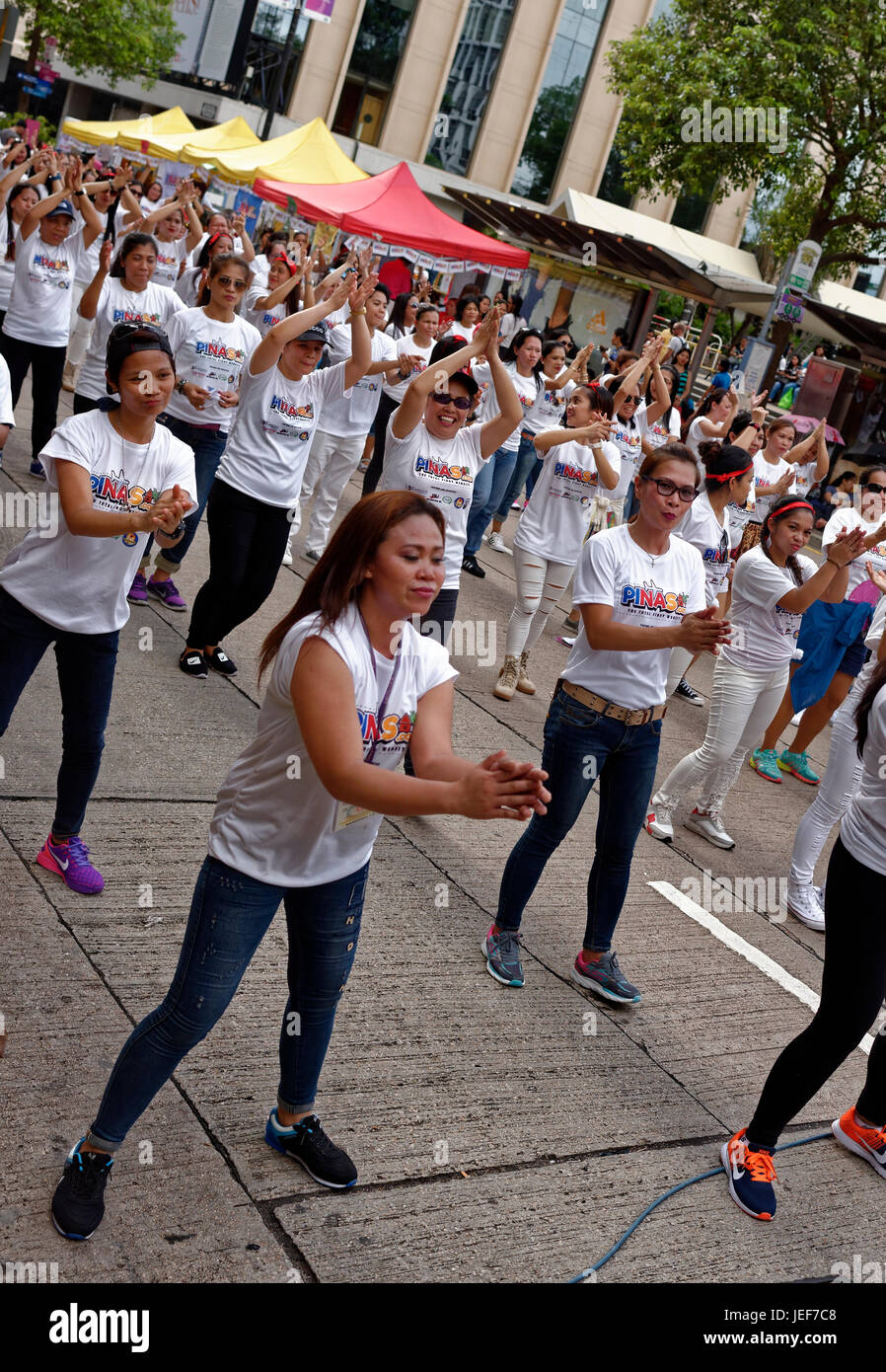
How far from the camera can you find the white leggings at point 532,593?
8.00m

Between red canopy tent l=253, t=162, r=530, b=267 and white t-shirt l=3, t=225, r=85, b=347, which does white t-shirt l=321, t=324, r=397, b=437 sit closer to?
white t-shirt l=3, t=225, r=85, b=347

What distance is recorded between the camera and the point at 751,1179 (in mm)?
3936

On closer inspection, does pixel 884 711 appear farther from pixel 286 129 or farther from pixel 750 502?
pixel 286 129

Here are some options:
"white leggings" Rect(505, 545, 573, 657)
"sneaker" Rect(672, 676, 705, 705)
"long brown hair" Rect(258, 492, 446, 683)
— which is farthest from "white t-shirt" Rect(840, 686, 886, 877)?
"sneaker" Rect(672, 676, 705, 705)

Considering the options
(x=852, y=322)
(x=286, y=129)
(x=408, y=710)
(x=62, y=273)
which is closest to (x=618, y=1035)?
(x=408, y=710)

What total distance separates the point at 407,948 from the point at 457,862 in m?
0.97

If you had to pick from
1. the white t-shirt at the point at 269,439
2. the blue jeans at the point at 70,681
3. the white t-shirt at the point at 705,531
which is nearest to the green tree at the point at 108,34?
the white t-shirt at the point at 269,439

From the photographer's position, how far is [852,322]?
85.8ft

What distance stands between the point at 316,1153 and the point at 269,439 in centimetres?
412

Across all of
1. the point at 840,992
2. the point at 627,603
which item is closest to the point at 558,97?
the point at 627,603

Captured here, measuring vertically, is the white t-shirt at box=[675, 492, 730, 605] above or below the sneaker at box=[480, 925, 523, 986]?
above

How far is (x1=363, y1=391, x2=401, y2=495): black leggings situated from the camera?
9914mm

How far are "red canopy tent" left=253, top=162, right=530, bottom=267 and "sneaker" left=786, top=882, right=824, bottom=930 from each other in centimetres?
1326

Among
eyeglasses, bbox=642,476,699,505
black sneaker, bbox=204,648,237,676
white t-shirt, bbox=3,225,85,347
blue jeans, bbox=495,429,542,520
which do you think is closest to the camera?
eyeglasses, bbox=642,476,699,505
